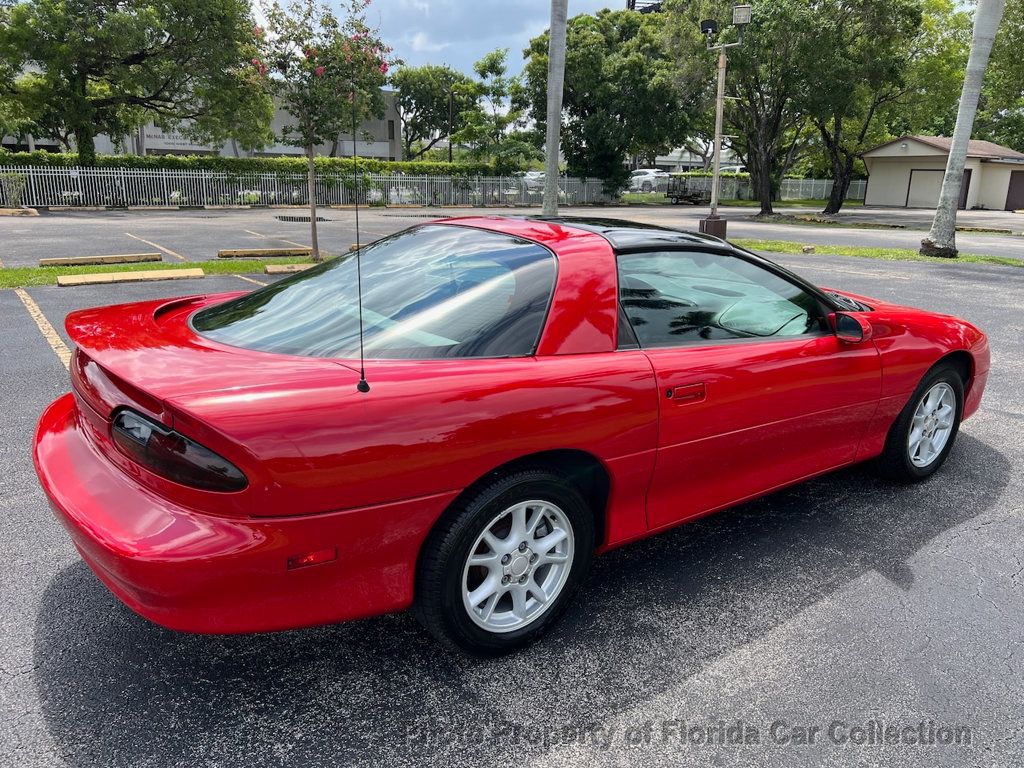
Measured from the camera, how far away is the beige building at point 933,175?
42406 mm

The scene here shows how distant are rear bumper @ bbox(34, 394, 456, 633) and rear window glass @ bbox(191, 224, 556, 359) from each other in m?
0.57

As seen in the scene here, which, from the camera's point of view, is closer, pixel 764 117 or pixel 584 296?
pixel 584 296

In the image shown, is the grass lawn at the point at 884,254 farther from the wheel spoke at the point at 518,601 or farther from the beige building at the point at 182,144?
the beige building at the point at 182,144

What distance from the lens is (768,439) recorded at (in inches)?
123

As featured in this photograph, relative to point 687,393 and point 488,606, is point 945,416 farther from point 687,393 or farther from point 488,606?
point 488,606

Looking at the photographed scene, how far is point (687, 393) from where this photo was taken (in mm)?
2793

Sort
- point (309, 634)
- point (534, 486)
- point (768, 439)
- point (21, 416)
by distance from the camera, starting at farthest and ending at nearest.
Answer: point (21, 416)
point (768, 439)
point (309, 634)
point (534, 486)

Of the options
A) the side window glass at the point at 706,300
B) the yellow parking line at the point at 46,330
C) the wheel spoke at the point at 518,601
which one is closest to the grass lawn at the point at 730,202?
the yellow parking line at the point at 46,330

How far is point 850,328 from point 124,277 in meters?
9.35

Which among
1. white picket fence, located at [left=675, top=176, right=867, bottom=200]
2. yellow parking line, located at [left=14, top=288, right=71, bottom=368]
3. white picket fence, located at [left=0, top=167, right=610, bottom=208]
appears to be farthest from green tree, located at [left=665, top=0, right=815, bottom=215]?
yellow parking line, located at [left=14, top=288, right=71, bottom=368]

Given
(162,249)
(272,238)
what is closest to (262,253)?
(162,249)

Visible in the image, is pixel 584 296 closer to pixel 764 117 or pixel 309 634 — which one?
pixel 309 634

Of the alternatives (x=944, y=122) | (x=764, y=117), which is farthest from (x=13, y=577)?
(x=944, y=122)

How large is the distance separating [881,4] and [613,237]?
94.4 ft
